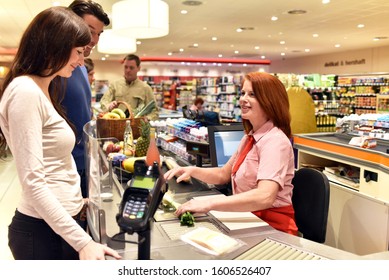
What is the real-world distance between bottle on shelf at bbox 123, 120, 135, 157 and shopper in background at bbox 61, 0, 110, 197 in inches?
13.0

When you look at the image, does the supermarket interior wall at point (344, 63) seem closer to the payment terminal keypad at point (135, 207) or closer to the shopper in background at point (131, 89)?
the shopper in background at point (131, 89)

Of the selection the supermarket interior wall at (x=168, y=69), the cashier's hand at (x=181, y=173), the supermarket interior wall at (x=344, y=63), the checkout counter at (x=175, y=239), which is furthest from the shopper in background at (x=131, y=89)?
the supermarket interior wall at (x=168, y=69)

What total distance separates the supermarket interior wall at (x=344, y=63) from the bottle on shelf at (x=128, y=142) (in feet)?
51.0

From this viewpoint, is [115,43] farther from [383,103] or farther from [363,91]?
[363,91]

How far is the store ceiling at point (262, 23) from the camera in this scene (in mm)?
8633

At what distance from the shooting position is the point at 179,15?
9.77 meters

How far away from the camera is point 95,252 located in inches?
42.7

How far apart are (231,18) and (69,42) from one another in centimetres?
952

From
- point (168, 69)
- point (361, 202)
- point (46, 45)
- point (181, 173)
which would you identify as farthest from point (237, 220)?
point (168, 69)

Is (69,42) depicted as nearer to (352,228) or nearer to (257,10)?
(352,228)

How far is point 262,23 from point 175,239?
33.9 feet

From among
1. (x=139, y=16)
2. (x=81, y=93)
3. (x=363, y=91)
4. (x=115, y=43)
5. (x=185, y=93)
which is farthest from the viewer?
(x=185, y=93)

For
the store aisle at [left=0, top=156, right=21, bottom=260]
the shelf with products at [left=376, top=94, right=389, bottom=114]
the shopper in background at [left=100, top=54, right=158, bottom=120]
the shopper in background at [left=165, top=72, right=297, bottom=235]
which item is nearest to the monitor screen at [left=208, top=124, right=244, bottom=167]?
the shopper in background at [left=165, top=72, right=297, bottom=235]

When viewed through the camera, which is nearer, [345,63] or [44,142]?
[44,142]
